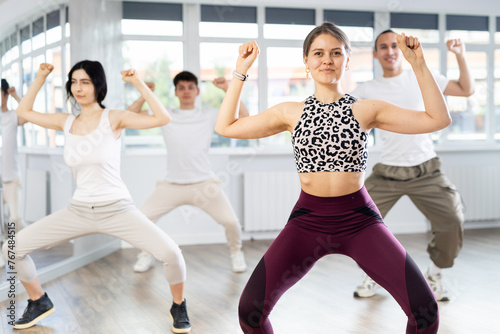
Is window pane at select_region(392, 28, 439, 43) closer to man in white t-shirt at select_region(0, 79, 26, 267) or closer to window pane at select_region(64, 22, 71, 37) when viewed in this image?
window pane at select_region(64, 22, 71, 37)

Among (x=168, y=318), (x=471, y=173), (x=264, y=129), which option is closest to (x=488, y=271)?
(x=471, y=173)

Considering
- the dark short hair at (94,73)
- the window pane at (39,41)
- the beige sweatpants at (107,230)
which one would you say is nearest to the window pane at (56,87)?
the window pane at (39,41)

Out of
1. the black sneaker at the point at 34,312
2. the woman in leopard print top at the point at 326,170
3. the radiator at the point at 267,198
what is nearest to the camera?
the woman in leopard print top at the point at 326,170

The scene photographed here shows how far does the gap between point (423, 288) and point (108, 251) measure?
388cm

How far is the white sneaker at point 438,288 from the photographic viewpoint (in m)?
3.46

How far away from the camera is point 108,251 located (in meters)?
5.21

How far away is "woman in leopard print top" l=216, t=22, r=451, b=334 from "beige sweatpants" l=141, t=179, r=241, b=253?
2.03 meters

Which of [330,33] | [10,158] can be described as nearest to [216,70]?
[10,158]

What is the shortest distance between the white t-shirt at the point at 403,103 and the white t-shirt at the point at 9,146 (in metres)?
2.17

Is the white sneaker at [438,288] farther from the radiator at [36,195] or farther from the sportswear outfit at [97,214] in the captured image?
the radiator at [36,195]

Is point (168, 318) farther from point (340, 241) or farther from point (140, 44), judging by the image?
point (140, 44)

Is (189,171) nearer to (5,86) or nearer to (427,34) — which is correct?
(5,86)

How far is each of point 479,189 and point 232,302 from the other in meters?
3.76

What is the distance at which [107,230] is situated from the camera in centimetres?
287
